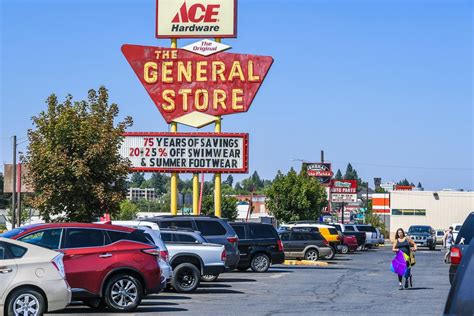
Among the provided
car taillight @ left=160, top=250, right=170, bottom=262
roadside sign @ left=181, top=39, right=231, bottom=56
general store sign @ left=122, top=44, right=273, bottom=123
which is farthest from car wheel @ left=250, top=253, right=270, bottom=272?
car taillight @ left=160, top=250, right=170, bottom=262

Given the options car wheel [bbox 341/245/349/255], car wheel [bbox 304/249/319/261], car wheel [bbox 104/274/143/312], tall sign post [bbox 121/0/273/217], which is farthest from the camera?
car wheel [bbox 341/245/349/255]

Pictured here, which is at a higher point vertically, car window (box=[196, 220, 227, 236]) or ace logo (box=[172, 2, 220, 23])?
ace logo (box=[172, 2, 220, 23])

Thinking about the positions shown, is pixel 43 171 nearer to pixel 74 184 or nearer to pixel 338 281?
pixel 74 184

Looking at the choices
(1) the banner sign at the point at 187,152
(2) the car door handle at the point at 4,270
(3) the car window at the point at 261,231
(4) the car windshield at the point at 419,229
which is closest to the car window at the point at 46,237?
(2) the car door handle at the point at 4,270

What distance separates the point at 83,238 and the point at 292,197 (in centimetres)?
5908

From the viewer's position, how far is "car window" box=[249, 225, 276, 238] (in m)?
33.8

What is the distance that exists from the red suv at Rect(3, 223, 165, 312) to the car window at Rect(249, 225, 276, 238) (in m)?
15.2

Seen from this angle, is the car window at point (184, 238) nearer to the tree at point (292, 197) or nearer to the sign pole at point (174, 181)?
the sign pole at point (174, 181)

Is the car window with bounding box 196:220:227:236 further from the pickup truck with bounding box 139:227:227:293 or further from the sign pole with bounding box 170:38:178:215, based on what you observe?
the sign pole with bounding box 170:38:178:215

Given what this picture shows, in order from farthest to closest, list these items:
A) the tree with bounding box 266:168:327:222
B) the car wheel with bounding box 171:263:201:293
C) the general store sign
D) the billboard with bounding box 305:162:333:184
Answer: the billboard with bounding box 305:162:333:184 → the tree with bounding box 266:168:327:222 → the general store sign → the car wheel with bounding box 171:263:201:293

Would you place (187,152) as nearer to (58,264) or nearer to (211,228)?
(211,228)

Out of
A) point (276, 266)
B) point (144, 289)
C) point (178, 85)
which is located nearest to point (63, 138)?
point (178, 85)

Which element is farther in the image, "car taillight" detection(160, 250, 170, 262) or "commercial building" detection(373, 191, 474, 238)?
"commercial building" detection(373, 191, 474, 238)

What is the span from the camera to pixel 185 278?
78.2 ft
